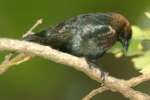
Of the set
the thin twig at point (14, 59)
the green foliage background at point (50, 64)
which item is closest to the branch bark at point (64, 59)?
the thin twig at point (14, 59)

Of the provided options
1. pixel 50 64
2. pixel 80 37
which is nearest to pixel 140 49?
pixel 80 37

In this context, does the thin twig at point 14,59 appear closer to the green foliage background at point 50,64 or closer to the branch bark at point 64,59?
the branch bark at point 64,59

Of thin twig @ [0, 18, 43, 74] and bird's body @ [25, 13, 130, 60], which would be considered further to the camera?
bird's body @ [25, 13, 130, 60]

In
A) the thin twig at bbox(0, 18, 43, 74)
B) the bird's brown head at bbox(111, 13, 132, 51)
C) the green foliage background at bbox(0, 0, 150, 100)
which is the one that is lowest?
the green foliage background at bbox(0, 0, 150, 100)

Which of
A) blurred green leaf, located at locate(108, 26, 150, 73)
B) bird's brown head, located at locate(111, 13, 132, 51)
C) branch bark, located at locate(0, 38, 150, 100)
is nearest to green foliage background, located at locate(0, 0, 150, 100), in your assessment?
bird's brown head, located at locate(111, 13, 132, 51)

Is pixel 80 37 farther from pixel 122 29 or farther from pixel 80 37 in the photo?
pixel 122 29

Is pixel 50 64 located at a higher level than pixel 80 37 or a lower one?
lower

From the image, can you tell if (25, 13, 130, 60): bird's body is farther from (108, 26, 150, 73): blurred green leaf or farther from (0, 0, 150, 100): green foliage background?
(0, 0, 150, 100): green foliage background
